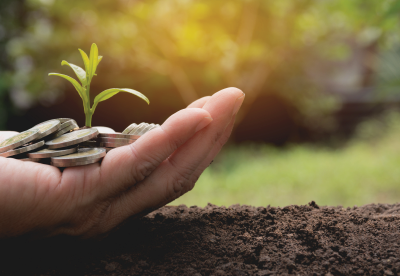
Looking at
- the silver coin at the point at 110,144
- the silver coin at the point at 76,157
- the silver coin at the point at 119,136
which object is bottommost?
the silver coin at the point at 76,157

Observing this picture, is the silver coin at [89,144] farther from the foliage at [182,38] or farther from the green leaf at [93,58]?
the foliage at [182,38]

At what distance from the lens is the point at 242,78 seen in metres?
6.63

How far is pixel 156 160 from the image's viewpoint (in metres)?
1.09

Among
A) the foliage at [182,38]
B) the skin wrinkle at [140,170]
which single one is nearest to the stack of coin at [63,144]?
the skin wrinkle at [140,170]

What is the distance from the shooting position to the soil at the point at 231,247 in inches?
40.7

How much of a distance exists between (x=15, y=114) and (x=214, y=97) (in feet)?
22.5

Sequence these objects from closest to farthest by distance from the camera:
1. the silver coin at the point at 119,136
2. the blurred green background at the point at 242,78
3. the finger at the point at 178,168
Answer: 1. the finger at the point at 178,168
2. the silver coin at the point at 119,136
3. the blurred green background at the point at 242,78

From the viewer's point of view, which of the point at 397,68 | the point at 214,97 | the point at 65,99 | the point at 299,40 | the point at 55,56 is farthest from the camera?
the point at 65,99

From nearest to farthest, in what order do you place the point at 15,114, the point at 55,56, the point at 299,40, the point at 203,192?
the point at 203,192 < the point at 299,40 < the point at 55,56 < the point at 15,114

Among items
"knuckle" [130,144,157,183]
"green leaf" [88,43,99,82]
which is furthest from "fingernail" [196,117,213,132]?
"green leaf" [88,43,99,82]

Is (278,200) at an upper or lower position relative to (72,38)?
lower

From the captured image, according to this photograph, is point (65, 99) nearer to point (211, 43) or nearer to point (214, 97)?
point (211, 43)

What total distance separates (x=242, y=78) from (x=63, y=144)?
5.78 meters

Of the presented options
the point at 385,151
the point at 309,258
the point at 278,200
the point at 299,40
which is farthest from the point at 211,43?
the point at 309,258
